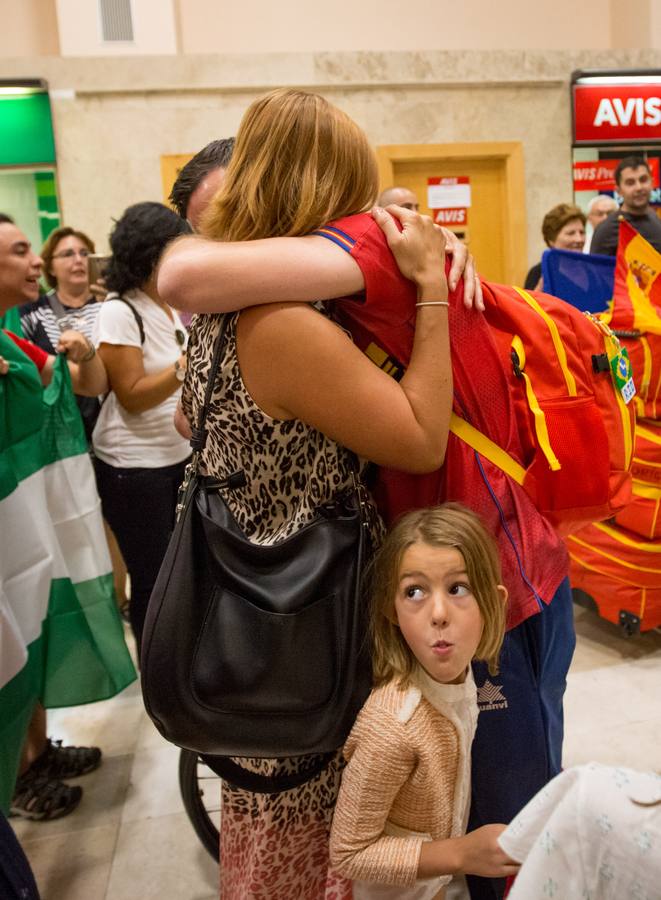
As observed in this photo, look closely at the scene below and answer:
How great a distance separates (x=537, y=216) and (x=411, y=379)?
6.58 meters

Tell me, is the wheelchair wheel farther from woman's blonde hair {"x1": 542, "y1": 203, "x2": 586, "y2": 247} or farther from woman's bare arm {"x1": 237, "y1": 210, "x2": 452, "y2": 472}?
woman's blonde hair {"x1": 542, "y1": 203, "x2": 586, "y2": 247}

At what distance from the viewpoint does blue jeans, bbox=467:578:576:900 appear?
1.32m

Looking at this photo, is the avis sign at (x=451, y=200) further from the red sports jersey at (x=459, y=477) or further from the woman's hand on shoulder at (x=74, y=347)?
the red sports jersey at (x=459, y=477)

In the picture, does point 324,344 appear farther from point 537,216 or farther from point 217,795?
point 537,216

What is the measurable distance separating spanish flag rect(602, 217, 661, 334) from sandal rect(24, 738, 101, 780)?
7.54 ft

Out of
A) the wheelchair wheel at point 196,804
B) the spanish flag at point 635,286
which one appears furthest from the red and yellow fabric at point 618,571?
the wheelchair wheel at point 196,804

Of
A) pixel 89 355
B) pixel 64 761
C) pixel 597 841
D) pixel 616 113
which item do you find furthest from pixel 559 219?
pixel 597 841

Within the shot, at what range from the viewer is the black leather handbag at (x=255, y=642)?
117cm

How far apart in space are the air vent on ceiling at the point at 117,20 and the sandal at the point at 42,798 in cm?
597

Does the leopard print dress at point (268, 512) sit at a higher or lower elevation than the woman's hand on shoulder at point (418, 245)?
lower

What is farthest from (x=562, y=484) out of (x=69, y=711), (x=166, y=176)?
(x=166, y=176)

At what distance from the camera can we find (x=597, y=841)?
2.28 ft

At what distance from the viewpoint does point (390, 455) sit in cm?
113

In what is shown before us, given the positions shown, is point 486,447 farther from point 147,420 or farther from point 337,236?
point 147,420
